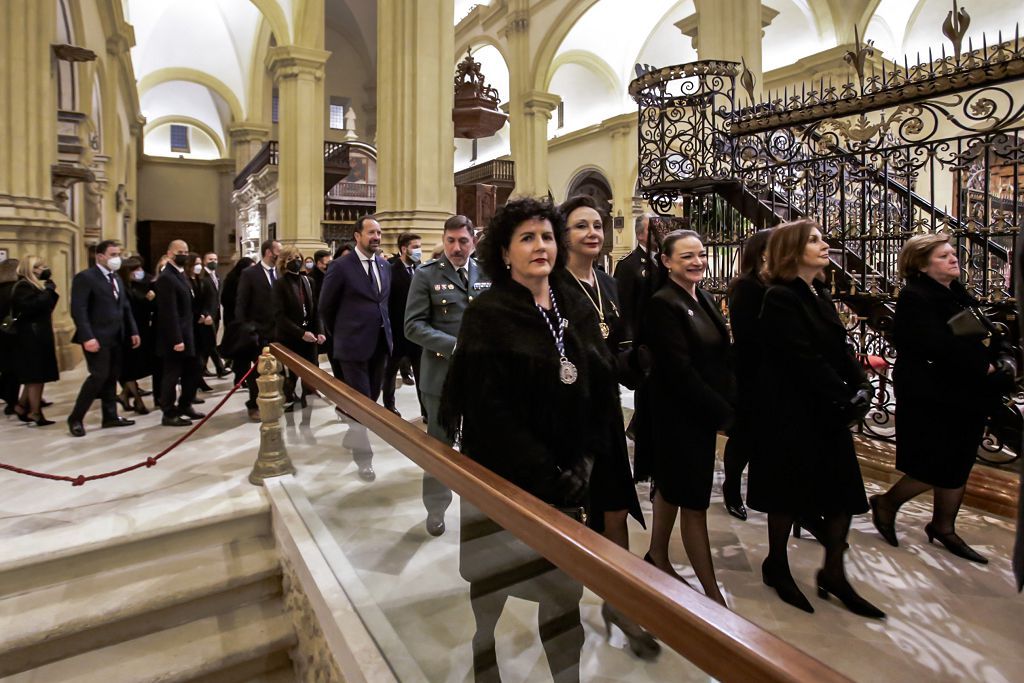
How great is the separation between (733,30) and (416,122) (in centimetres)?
497

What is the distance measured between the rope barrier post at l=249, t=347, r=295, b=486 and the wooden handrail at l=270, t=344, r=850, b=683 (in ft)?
8.30

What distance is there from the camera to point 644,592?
113 centimetres

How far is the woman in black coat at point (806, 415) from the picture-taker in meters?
2.77

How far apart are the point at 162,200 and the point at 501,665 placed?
26857 mm

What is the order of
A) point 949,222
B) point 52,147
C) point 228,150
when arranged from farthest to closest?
point 228,150
point 52,147
point 949,222

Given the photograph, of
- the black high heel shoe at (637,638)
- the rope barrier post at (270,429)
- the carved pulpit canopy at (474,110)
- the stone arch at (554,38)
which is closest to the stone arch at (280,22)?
the carved pulpit canopy at (474,110)

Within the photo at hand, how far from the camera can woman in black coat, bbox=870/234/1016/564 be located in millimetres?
3123

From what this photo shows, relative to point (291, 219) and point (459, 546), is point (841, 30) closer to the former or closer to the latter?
point (291, 219)

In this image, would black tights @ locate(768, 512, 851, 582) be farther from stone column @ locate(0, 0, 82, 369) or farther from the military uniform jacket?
stone column @ locate(0, 0, 82, 369)

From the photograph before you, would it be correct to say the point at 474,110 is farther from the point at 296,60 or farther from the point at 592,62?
the point at 592,62

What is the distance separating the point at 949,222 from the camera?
14.6 feet

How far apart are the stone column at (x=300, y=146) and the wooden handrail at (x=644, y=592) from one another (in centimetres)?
1152

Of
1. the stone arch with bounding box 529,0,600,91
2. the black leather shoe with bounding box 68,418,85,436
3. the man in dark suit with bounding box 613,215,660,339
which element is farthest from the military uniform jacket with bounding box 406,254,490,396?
the stone arch with bounding box 529,0,600,91

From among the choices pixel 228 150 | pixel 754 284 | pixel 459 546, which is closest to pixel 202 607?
pixel 459 546
